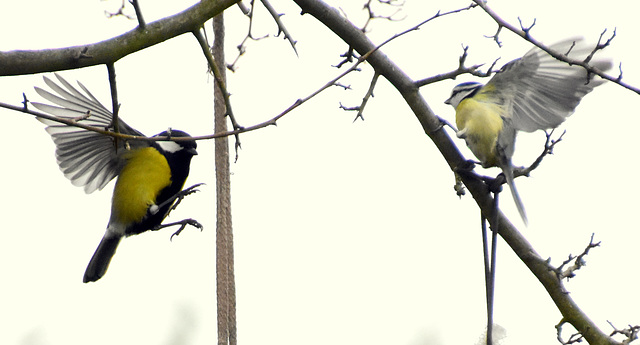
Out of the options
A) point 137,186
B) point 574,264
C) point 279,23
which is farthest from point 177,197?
point 574,264

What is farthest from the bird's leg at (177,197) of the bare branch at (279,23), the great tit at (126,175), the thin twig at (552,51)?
the thin twig at (552,51)

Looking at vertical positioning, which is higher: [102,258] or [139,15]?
[102,258]

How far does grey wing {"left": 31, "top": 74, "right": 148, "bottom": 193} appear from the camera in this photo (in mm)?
2412

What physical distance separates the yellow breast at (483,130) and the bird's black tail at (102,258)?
1596mm

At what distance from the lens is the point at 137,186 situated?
290 cm

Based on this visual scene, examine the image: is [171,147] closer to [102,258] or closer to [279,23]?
[102,258]

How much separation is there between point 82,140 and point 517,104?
1688 millimetres

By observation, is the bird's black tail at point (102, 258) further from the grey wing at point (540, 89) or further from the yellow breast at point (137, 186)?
the grey wing at point (540, 89)

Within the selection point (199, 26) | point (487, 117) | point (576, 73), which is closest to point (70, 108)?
point (199, 26)

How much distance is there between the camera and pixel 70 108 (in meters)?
2.44

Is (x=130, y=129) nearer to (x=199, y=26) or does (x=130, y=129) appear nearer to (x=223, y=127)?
(x=223, y=127)

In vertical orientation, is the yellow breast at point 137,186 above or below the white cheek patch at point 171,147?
below

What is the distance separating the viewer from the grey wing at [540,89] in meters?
2.13

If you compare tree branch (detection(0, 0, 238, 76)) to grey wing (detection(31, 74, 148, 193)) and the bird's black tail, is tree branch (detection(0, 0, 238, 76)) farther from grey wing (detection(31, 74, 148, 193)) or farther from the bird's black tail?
the bird's black tail
